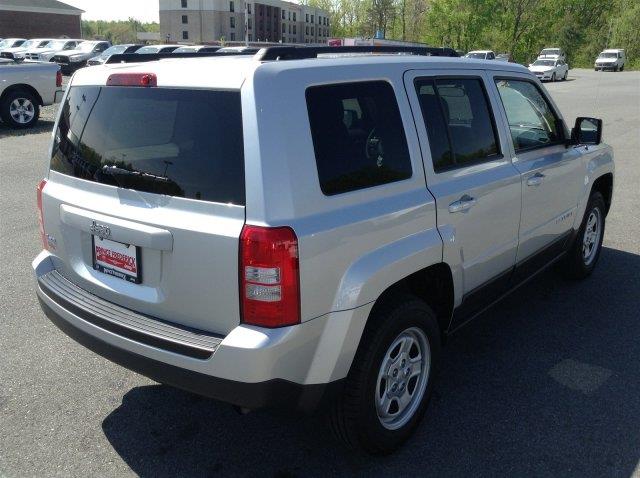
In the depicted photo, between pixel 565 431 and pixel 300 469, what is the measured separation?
142 centimetres

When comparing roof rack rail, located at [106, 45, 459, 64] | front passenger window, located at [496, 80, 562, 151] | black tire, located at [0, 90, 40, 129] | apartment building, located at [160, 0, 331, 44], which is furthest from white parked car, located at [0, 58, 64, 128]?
apartment building, located at [160, 0, 331, 44]

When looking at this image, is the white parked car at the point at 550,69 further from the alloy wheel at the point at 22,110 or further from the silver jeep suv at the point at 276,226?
the silver jeep suv at the point at 276,226

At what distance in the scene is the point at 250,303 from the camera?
236cm

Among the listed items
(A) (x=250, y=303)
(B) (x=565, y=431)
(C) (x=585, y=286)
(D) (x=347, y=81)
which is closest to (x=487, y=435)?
(B) (x=565, y=431)

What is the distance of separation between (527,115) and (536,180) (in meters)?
0.60

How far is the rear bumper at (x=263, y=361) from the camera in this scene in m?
2.35

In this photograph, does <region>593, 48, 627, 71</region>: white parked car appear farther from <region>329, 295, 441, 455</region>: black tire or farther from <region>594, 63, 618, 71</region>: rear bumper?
<region>329, 295, 441, 455</region>: black tire

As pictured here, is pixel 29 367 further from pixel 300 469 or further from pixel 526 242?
pixel 526 242

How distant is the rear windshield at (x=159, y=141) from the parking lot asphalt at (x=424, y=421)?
4.38ft

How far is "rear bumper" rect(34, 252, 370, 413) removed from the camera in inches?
92.5

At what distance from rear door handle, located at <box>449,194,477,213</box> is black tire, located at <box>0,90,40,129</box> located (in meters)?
A: 13.2

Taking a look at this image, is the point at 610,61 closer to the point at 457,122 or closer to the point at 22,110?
the point at 22,110

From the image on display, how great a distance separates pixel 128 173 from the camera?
2.70 m

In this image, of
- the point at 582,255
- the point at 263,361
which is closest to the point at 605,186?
the point at 582,255
